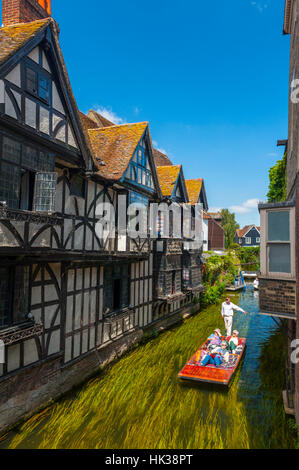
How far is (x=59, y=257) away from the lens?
32.7 feet

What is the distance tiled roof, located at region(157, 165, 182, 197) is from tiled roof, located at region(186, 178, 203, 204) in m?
5.69

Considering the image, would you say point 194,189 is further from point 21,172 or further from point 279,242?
point 21,172

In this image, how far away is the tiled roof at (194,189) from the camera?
1085 inches

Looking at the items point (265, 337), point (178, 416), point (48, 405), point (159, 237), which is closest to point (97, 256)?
point (48, 405)

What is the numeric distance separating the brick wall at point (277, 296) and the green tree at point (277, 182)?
14.6 meters

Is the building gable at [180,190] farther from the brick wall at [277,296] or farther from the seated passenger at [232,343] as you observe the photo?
the brick wall at [277,296]

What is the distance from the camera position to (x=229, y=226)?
3056 inches

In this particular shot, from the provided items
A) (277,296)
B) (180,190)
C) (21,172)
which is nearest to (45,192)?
(21,172)

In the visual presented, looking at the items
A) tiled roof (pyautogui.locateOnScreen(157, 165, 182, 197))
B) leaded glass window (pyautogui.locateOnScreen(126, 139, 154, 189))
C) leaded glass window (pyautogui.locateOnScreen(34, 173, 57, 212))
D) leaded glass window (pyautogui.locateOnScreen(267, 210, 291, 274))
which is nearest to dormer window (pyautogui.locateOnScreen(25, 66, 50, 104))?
leaded glass window (pyautogui.locateOnScreen(34, 173, 57, 212))

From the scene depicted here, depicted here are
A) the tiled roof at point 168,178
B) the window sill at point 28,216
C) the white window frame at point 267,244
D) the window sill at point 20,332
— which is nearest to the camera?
the window sill at point 28,216

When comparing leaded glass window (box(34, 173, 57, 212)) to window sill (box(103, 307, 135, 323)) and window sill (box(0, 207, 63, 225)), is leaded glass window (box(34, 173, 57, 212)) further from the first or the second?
window sill (box(103, 307, 135, 323))

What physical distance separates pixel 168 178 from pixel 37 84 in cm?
1343

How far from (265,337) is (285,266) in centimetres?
1229

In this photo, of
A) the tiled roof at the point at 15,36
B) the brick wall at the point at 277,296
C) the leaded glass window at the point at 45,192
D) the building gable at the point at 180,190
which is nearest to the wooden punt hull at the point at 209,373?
the brick wall at the point at 277,296
